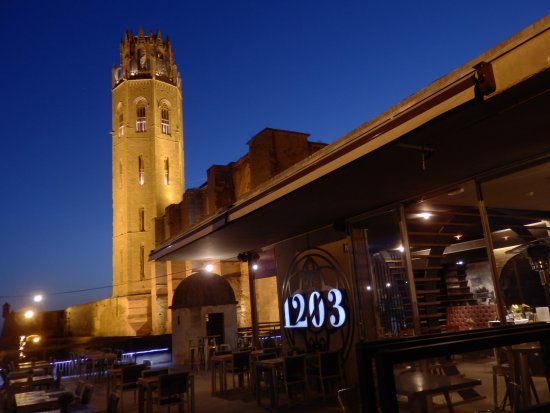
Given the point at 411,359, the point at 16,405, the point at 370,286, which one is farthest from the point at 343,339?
the point at 411,359

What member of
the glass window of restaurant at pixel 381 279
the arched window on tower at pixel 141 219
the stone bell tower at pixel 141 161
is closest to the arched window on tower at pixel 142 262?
the stone bell tower at pixel 141 161

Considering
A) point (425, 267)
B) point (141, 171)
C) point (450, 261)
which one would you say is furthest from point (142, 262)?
point (425, 267)

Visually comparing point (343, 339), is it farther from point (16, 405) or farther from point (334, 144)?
point (16, 405)

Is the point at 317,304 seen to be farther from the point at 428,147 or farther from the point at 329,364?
the point at 428,147

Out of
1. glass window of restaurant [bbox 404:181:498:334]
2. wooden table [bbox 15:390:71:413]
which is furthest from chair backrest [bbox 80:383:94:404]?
glass window of restaurant [bbox 404:181:498:334]

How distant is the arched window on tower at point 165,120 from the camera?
37125mm

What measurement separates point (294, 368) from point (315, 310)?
2459 millimetres

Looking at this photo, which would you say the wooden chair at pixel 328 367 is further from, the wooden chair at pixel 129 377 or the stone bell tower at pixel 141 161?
the stone bell tower at pixel 141 161

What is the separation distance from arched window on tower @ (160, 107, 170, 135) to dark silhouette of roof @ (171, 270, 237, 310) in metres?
22.2

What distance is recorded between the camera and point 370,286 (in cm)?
901

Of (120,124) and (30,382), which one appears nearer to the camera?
(30,382)

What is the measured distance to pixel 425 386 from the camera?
2371 mm

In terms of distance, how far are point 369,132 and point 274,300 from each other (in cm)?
2514

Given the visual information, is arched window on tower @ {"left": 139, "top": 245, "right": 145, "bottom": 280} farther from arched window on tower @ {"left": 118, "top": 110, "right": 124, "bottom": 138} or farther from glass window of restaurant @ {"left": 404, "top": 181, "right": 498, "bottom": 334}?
glass window of restaurant @ {"left": 404, "top": 181, "right": 498, "bottom": 334}
